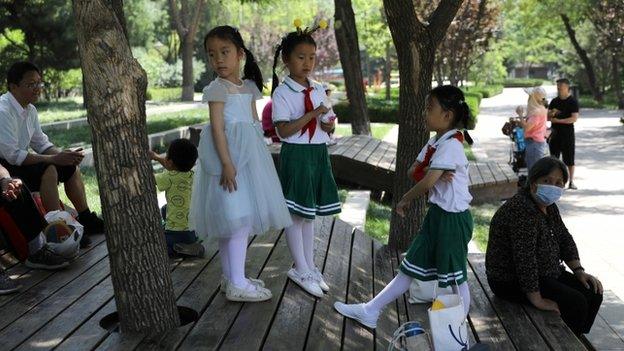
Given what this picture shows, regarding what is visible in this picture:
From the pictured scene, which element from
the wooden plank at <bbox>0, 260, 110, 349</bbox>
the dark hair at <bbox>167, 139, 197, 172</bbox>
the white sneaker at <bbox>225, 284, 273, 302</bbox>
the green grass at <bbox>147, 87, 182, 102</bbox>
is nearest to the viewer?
the wooden plank at <bbox>0, 260, 110, 349</bbox>

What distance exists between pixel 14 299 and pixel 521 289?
2.94m

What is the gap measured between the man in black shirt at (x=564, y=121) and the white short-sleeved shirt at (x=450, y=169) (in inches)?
304

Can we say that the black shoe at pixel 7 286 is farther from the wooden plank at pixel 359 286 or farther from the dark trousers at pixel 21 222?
the wooden plank at pixel 359 286

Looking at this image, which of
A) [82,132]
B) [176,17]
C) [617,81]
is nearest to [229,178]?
[82,132]

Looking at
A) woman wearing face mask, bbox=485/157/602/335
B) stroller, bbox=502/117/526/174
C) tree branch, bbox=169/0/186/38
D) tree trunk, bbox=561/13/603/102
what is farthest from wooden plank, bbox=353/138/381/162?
tree trunk, bbox=561/13/603/102

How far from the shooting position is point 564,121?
36.3ft

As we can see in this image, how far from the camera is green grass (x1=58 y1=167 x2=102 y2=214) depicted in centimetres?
823

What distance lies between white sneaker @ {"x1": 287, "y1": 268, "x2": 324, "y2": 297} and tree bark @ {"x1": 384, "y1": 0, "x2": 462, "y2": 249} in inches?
58.8

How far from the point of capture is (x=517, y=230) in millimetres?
4262

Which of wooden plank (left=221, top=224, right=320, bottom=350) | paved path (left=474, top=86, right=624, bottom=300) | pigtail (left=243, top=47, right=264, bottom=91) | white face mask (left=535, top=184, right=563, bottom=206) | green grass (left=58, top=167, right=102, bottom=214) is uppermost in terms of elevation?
pigtail (left=243, top=47, right=264, bottom=91)

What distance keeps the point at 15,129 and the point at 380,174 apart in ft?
16.5

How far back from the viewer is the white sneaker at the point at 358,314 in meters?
3.97

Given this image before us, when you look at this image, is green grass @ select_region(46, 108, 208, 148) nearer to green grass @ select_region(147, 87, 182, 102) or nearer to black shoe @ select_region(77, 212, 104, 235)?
black shoe @ select_region(77, 212, 104, 235)

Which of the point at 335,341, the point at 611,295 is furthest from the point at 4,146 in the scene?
the point at 611,295
